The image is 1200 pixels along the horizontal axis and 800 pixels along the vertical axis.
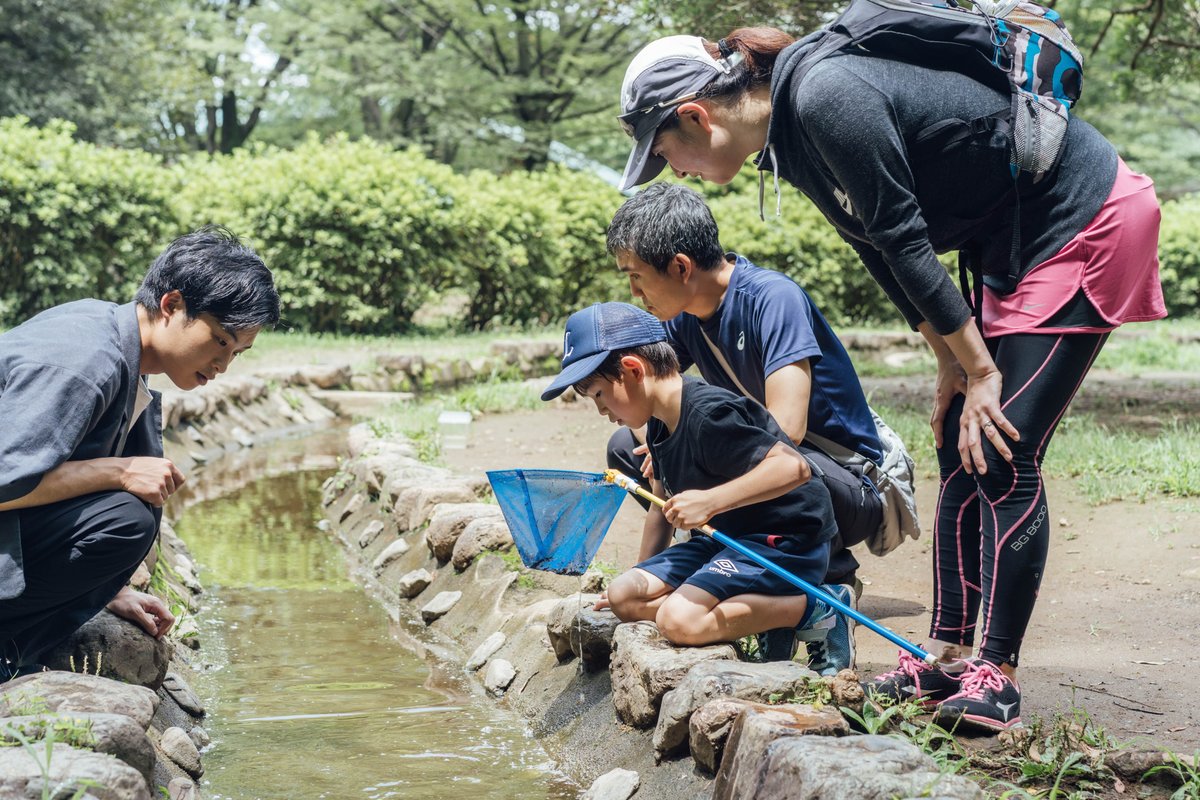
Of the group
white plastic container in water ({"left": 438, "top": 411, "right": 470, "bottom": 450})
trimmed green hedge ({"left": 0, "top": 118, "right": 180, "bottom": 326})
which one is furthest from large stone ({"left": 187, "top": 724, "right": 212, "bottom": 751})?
trimmed green hedge ({"left": 0, "top": 118, "right": 180, "bottom": 326})

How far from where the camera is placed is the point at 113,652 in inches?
122

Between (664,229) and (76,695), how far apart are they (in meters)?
1.81

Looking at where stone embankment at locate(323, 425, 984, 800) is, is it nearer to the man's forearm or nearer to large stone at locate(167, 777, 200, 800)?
large stone at locate(167, 777, 200, 800)

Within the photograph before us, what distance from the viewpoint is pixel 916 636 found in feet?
12.3

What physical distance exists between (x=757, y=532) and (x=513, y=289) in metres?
11.9

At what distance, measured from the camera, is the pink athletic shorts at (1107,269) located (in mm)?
2594

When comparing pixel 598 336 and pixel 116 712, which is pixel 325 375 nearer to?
pixel 598 336

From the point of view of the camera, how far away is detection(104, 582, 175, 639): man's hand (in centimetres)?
320

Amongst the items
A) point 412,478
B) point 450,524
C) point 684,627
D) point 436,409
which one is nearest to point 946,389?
point 684,627

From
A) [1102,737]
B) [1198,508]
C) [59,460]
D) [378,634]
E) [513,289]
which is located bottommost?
[513,289]

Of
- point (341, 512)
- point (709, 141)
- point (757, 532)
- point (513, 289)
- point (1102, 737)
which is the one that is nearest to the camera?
point (1102, 737)

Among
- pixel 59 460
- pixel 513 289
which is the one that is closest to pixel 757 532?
pixel 59 460

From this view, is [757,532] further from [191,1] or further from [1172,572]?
[191,1]

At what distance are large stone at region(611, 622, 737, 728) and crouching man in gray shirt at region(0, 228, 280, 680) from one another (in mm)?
1139
